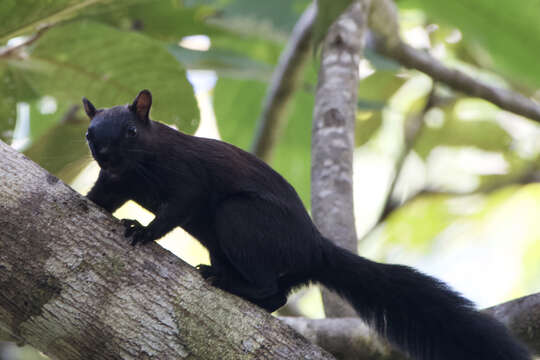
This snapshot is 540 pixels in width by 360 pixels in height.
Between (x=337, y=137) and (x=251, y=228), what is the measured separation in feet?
2.64

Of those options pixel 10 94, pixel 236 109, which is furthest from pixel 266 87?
pixel 10 94

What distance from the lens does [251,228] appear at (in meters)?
2.57

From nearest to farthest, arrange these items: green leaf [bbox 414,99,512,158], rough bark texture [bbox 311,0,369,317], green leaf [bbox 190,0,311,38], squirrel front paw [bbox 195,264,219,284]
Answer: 1. squirrel front paw [bbox 195,264,219,284]
2. rough bark texture [bbox 311,0,369,317]
3. green leaf [bbox 190,0,311,38]
4. green leaf [bbox 414,99,512,158]

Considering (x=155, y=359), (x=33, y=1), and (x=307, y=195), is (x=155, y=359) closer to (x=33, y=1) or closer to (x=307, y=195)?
(x=33, y=1)

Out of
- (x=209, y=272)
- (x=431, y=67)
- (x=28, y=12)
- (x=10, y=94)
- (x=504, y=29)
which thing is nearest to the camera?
(x=209, y=272)

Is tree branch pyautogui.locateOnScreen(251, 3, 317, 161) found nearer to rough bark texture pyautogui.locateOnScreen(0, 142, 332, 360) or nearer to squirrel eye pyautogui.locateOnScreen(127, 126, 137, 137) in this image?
squirrel eye pyautogui.locateOnScreen(127, 126, 137, 137)

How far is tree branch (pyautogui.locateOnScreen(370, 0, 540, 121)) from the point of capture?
3750 millimetres

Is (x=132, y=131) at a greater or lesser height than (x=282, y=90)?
lesser

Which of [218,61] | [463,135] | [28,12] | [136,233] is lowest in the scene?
[136,233]

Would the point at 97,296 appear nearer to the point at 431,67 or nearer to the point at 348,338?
the point at 348,338

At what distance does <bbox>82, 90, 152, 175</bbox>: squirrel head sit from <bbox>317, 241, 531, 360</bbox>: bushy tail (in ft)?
2.84

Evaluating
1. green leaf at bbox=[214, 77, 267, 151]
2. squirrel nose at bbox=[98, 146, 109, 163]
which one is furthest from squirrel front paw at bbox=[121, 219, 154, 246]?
green leaf at bbox=[214, 77, 267, 151]

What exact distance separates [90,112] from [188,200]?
629mm

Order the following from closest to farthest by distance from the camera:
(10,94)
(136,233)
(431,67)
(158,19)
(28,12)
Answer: (136,233) < (28,12) < (10,94) < (158,19) < (431,67)
